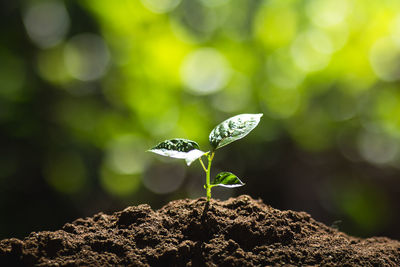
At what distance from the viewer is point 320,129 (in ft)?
12.5

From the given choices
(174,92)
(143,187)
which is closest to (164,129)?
(174,92)

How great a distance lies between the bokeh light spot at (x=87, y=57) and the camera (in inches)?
156

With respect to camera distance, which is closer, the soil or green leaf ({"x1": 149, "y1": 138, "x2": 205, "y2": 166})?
the soil

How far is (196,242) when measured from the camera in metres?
1.20

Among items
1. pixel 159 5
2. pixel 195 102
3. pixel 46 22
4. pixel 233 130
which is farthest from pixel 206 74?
pixel 233 130

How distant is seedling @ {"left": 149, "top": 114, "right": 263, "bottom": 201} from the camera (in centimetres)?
129

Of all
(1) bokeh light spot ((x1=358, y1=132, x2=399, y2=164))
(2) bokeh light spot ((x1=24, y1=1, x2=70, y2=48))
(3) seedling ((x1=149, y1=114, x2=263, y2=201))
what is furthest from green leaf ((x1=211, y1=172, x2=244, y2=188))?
(2) bokeh light spot ((x1=24, y1=1, x2=70, y2=48))

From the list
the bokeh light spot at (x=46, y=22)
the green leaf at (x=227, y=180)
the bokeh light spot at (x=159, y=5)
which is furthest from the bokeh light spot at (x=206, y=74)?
the green leaf at (x=227, y=180)

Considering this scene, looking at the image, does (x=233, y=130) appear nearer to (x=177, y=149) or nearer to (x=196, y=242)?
(x=177, y=149)

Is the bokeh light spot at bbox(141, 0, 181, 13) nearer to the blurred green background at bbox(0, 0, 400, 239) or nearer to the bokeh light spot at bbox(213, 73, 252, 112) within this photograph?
the blurred green background at bbox(0, 0, 400, 239)

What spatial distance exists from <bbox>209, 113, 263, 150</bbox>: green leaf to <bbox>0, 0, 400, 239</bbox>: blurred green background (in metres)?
2.27

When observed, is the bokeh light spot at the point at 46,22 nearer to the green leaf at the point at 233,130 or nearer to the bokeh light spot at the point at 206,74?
the bokeh light spot at the point at 206,74

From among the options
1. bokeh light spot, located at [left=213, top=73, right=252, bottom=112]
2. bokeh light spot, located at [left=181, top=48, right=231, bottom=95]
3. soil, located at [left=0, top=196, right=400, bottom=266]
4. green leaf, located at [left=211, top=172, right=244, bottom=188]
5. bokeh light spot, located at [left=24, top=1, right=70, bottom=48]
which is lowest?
soil, located at [left=0, top=196, right=400, bottom=266]

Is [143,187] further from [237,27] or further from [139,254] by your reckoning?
[139,254]
